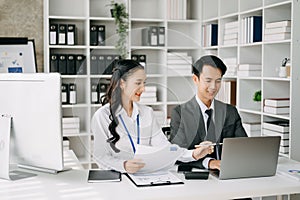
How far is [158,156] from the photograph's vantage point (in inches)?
86.8

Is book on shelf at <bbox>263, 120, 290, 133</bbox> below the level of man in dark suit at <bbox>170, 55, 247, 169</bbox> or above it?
below

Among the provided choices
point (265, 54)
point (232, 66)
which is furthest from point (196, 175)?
point (232, 66)

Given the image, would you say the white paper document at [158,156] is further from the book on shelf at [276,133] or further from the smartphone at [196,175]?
the book on shelf at [276,133]

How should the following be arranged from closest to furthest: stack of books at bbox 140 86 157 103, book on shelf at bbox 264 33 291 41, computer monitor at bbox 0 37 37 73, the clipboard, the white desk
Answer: the white desk, the clipboard, stack of books at bbox 140 86 157 103, computer monitor at bbox 0 37 37 73, book on shelf at bbox 264 33 291 41

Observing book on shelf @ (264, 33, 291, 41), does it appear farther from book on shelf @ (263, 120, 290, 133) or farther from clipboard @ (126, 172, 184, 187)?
clipboard @ (126, 172, 184, 187)

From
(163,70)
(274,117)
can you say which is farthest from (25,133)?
(274,117)

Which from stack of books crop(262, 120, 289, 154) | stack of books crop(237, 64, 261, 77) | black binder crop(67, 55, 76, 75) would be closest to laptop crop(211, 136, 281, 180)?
stack of books crop(262, 120, 289, 154)

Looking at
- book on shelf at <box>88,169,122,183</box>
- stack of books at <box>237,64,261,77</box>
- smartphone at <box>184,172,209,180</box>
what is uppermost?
stack of books at <box>237,64,261,77</box>

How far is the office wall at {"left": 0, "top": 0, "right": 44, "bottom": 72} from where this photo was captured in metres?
4.91

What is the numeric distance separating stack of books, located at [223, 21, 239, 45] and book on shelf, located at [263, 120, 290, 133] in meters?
0.92

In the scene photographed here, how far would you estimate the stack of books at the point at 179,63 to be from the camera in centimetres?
223

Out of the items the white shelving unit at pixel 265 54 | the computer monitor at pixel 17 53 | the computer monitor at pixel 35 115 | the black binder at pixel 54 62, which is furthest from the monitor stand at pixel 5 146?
the black binder at pixel 54 62

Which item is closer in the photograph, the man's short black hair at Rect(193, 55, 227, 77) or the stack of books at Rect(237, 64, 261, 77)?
the man's short black hair at Rect(193, 55, 227, 77)

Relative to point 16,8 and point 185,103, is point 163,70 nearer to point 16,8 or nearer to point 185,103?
point 185,103
